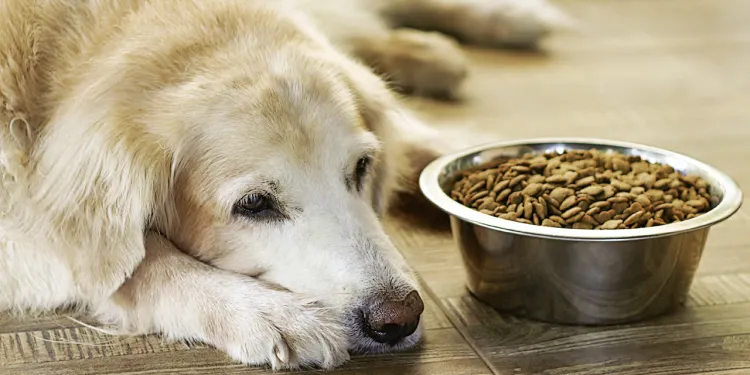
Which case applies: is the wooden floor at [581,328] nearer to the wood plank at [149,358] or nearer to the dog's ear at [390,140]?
the wood plank at [149,358]

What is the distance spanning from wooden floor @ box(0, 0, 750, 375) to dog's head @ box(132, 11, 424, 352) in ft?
0.45

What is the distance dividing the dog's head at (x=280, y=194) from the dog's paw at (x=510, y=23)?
1.99 m

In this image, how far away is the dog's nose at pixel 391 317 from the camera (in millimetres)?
1648

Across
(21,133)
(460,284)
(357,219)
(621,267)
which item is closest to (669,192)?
(621,267)

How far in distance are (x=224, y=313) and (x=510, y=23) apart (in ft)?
7.52

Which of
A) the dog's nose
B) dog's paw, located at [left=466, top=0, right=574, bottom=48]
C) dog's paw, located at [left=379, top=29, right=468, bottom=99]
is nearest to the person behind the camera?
the dog's nose

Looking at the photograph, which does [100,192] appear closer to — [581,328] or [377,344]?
[377,344]

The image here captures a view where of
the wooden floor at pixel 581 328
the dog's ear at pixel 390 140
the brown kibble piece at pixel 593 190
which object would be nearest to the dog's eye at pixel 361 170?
the dog's ear at pixel 390 140

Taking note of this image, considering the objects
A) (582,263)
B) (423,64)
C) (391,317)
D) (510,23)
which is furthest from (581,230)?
(510,23)

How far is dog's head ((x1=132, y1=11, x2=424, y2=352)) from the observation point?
168 cm

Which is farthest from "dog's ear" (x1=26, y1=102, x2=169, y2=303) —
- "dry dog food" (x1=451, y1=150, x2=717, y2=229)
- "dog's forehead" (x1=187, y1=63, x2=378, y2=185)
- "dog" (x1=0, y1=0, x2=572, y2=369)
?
"dry dog food" (x1=451, y1=150, x2=717, y2=229)

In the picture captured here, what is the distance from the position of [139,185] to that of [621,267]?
800mm

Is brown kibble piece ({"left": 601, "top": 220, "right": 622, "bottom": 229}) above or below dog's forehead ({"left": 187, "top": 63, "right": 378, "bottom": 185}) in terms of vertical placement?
below

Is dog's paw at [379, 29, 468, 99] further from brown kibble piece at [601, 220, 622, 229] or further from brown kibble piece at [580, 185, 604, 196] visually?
brown kibble piece at [601, 220, 622, 229]
